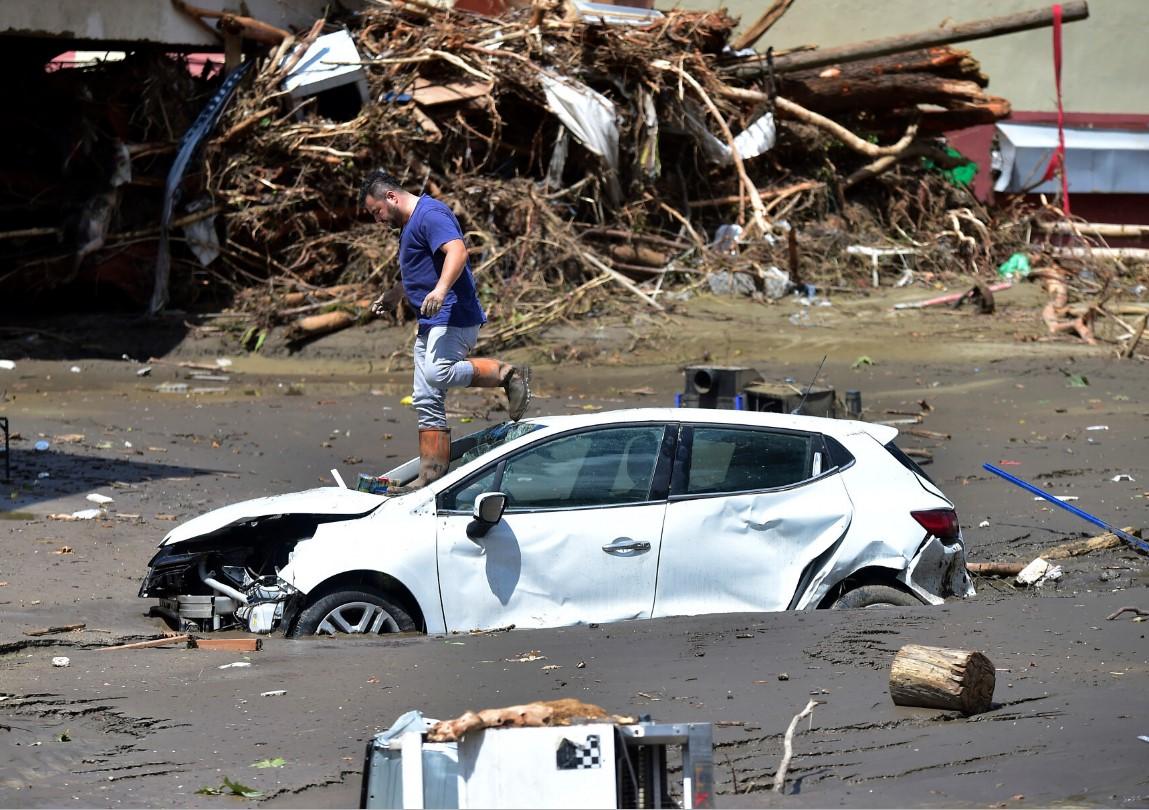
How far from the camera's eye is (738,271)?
1900cm

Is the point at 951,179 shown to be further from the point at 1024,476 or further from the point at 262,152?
the point at 1024,476

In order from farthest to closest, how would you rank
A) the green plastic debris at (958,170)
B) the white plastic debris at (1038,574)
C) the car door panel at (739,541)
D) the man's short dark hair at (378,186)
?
the green plastic debris at (958,170), the man's short dark hair at (378,186), the white plastic debris at (1038,574), the car door panel at (739,541)

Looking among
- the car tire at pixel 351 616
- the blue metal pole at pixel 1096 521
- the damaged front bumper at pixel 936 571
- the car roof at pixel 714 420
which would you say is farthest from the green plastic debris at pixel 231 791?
the blue metal pole at pixel 1096 521

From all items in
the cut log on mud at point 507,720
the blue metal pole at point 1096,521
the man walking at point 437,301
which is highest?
the man walking at point 437,301

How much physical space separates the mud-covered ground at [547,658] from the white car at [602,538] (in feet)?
0.65

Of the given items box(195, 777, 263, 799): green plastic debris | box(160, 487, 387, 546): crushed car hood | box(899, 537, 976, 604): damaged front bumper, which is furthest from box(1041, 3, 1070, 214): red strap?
box(195, 777, 263, 799): green plastic debris

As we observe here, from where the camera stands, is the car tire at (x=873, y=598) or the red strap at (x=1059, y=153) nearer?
the car tire at (x=873, y=598)

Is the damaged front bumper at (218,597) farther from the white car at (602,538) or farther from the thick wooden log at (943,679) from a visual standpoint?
the thick wooden log at (943,679)

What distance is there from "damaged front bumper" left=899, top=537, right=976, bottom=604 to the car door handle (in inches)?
50.9

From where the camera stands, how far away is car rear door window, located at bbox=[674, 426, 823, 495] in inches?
279

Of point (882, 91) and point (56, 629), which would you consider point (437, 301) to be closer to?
point (56, 629)

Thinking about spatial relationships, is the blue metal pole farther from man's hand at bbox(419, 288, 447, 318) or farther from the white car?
man's hand at bbox(419, 288, 447, 318)

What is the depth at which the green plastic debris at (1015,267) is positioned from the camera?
20.9 metres

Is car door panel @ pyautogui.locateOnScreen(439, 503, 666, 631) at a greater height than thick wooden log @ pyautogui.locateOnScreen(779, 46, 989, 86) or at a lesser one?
lesser
